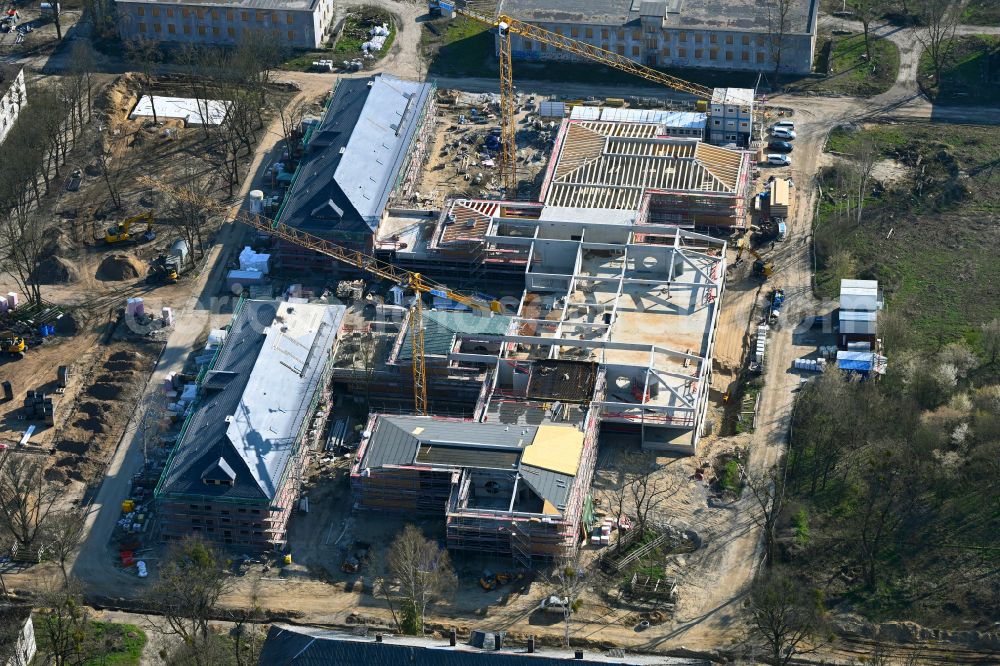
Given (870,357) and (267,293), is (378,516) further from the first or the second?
(870,357)

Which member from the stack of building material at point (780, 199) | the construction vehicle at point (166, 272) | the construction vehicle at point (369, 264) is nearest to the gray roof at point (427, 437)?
the construction vehicle at point (369, 264)

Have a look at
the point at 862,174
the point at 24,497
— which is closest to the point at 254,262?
the point at 24,497

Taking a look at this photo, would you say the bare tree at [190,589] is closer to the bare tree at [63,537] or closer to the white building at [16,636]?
the bare tree at [63,537]

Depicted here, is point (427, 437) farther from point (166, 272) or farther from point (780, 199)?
point (780, 199)

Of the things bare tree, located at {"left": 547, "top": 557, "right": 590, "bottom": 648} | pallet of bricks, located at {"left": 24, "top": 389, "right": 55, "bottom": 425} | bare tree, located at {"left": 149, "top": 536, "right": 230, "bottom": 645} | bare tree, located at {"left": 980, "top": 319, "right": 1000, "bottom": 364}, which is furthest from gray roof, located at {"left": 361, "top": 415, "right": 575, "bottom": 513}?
bare tree, located at {"left": 980, "top": 319, "right": 1000, "bottom": 364}

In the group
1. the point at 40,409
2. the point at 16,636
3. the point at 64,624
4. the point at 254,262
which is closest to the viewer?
the point at 16,636

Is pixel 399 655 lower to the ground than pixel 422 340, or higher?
lower

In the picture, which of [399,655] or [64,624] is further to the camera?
[64,624]
